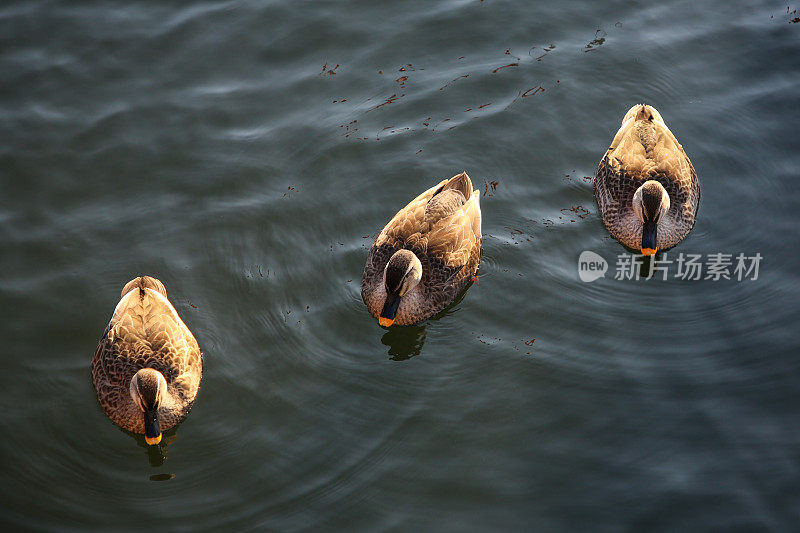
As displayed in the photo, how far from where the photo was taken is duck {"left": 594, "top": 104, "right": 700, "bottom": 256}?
9.09m

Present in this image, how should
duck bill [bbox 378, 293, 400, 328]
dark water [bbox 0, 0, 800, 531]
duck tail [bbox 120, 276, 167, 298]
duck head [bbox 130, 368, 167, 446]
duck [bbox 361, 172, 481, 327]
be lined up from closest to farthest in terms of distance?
dark water [bbox 0, 0, 800, 531] < duck head [bbox 130, 368, 167, 446] < duck tail [bbox 120, 276, 167, 298] < duck bill [bbox 378, 293, 400, 328] < duck [bbox 361, 172, 481, 327]

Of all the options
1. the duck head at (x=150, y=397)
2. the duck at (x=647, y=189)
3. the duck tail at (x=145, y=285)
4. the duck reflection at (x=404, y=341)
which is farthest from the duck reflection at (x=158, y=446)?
the duck at (x=647, y=189)

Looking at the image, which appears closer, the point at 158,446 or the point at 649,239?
the point at 158,446

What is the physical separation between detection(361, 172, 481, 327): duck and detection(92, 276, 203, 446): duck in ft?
6.91

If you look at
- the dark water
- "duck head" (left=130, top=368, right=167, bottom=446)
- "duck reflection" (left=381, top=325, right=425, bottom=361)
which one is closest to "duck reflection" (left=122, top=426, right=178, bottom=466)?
the dark water

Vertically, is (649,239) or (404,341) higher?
(649,239)

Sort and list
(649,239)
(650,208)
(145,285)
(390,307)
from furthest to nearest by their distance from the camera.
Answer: (649,239)
(650,208)
(390,307)
(145,285)

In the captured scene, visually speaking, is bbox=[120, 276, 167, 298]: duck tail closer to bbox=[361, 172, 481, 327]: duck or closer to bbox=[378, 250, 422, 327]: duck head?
bbox=[361, 172, 481, 327]: duck

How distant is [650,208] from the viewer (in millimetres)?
8984

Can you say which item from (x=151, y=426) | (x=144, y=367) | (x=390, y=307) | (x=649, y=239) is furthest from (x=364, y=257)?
(x=649, y=239)

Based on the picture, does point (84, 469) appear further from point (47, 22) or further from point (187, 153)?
point (47, 22)

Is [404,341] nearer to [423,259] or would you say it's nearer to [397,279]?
[397,279]

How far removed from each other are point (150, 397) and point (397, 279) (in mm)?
2718

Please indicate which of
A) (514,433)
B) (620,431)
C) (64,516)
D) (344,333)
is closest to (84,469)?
(64,516)
